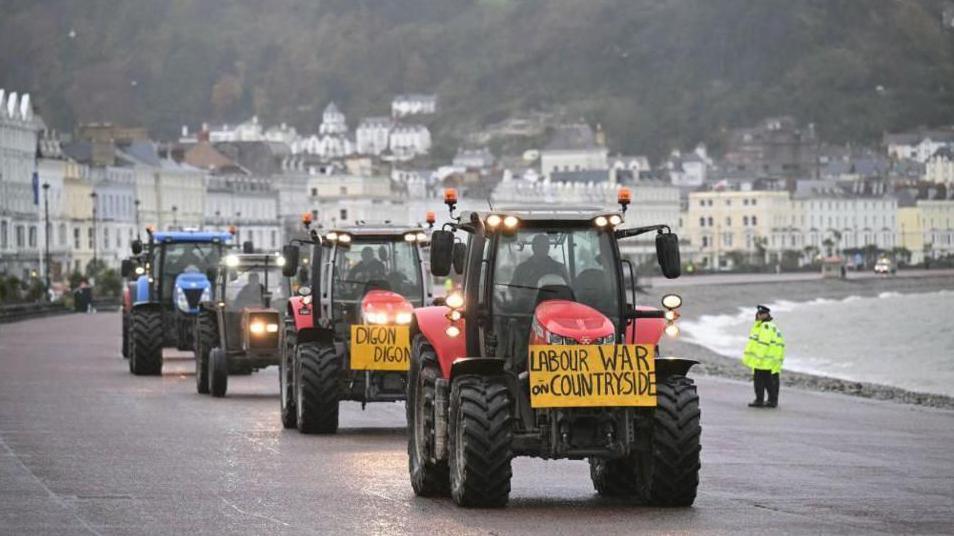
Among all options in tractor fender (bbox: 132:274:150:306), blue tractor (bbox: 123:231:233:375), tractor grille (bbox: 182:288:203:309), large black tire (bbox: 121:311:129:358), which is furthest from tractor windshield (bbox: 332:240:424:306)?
large black tire (bbox: 121:311:129:358)

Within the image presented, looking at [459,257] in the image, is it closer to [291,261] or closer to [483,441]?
[483,441]

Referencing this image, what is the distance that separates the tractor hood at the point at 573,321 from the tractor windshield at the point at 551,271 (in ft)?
0.68

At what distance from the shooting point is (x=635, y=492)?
2258cm

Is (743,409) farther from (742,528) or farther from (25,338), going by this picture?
(25,338)

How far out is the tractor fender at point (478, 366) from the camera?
21250 mm

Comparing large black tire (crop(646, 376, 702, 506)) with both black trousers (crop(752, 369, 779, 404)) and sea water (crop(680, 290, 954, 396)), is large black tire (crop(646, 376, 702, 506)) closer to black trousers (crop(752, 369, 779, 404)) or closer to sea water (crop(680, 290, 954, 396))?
black trousers (crop(752, 369, 779, 404))

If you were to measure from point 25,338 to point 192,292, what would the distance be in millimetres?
24216

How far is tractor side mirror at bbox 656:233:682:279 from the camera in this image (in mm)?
21172

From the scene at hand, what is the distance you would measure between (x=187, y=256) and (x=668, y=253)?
3030 cm

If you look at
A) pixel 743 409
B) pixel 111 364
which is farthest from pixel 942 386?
pixel 743 409

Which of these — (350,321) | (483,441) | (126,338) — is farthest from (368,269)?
(126,338)

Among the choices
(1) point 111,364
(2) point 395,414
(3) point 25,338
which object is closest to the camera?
(2) point 395,414

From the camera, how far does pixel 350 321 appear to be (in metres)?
31.8

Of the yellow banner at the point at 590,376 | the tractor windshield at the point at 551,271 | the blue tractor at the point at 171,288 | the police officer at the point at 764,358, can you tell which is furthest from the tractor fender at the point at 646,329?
the blue tractor at the point at 171,288
